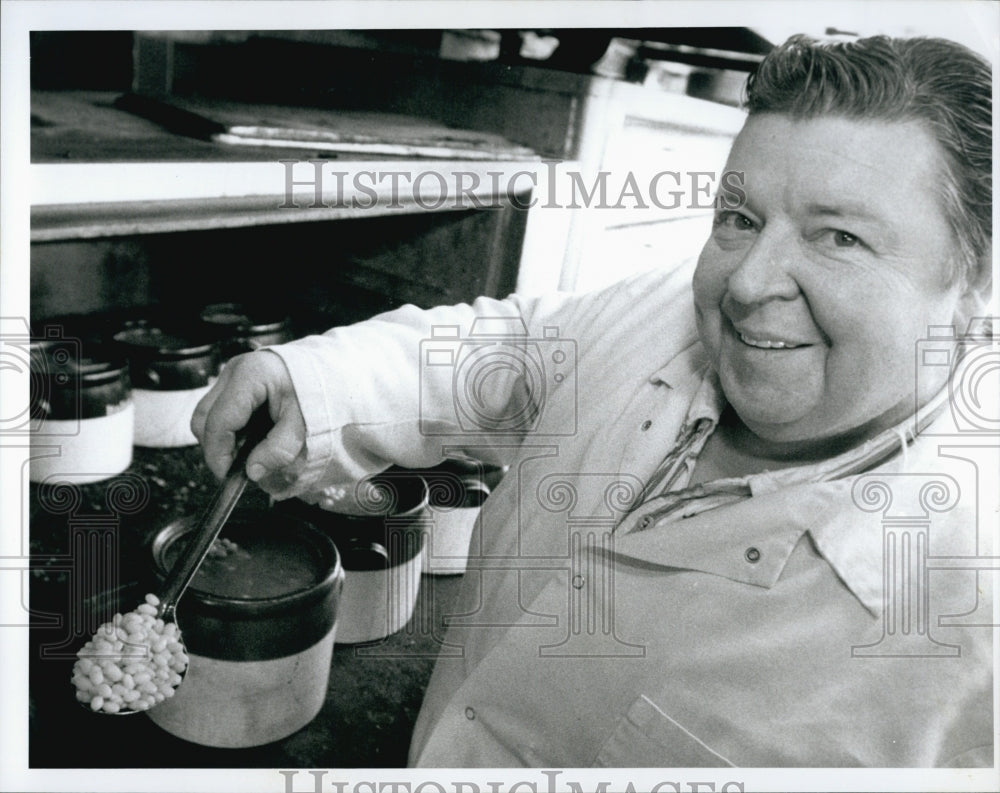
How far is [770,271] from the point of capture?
583 mm

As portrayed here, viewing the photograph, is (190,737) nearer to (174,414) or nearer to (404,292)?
(174,414)

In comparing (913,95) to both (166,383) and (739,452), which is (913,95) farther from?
(166,383)

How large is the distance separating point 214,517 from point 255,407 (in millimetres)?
89

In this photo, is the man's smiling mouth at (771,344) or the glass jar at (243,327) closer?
the man's smiling mouth at (771,344)

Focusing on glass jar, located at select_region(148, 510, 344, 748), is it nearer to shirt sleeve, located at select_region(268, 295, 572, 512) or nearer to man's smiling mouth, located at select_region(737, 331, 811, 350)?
shirt sleeve, located at select_region(268, 295, 572, 512)

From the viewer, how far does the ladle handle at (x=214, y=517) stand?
63 centimetres
